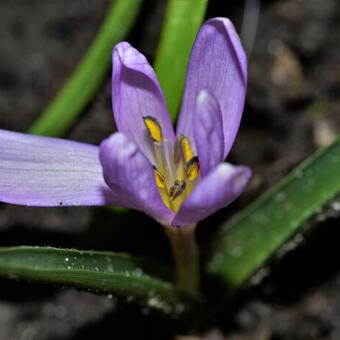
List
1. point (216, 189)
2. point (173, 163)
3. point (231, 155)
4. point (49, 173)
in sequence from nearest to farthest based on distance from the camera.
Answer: point (216, 189) < point (49, 173) < point (173, 163) < point (231, 155)

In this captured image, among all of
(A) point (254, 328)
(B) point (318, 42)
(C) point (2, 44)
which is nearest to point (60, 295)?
(A) point (254, 328)

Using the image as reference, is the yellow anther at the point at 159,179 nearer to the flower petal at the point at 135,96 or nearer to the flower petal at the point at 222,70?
the flower petal at the point at 135,96

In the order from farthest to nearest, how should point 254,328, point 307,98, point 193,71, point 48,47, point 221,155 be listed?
point 48,47 < point 307,98 < point 254,328 < point 193,71 < point 221,155

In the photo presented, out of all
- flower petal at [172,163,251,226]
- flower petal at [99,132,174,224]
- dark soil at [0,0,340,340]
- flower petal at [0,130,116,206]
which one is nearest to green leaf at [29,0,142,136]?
dark soil at [0,0,340,340]

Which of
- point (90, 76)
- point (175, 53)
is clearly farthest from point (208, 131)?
point (90, 76)

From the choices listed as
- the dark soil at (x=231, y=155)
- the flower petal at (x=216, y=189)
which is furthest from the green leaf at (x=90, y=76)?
the flower petal at (x=216, y=189)

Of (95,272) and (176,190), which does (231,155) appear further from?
(95,272)

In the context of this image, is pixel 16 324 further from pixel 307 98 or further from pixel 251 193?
pixel 307 98
